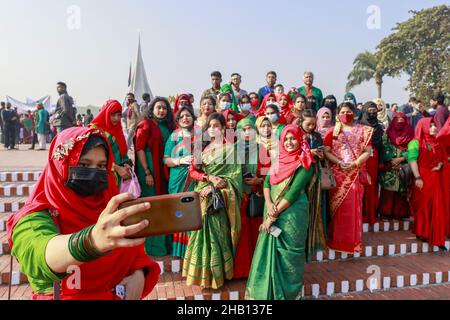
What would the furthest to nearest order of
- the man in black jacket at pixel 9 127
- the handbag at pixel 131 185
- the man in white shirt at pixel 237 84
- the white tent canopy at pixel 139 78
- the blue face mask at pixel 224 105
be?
the white tent canopy at pixel 139 78
the man in black jacket at pixel 9 127
the man in white shirt at pixel 237 84
the blue face mask at pixel 224 105
the handbag at pixel 131 185

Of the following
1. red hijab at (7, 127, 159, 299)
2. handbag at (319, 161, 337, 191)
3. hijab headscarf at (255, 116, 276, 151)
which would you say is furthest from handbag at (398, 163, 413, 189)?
red hijab at (7, 127, 159, 299)

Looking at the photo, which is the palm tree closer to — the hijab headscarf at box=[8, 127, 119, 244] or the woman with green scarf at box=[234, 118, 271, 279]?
the woman with green scarf at box=[234, 118, 271, 279]

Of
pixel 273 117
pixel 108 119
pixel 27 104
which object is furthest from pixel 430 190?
pixel 27 104

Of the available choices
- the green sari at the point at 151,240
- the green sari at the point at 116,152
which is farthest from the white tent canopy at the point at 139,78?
the green sari at the point at 116,152

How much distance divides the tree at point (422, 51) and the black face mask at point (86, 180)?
19.6 meters

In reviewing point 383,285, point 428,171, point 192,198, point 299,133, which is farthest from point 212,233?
point 428,171

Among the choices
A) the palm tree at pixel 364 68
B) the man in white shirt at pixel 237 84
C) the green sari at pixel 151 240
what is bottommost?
the green sari at pixel 151 240

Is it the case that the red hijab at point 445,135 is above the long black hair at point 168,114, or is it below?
below

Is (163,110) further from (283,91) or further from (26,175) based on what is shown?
(26,175)

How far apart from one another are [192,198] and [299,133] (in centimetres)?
214

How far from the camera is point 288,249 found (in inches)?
117

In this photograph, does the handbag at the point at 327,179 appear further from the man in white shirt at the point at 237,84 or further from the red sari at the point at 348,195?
the man in white shirt at the point at 237,84

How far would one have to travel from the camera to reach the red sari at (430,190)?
4355mm

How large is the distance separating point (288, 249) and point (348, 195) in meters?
1.30
